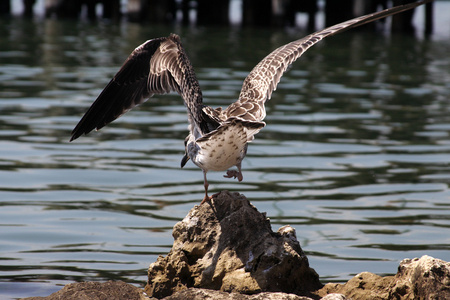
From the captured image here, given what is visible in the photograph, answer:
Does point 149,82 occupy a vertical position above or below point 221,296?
above

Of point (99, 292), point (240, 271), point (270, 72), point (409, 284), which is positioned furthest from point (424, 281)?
point (270, 72)

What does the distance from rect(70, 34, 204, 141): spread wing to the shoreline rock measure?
2.66 feet

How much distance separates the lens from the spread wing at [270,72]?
220 inches

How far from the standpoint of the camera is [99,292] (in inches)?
196

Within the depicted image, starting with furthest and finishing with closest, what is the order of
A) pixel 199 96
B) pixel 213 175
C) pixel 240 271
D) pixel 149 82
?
pixel 213 175 < pixel 149 82 < pixel 199 96 < pixel 240 271

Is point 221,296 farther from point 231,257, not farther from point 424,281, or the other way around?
point 424,281

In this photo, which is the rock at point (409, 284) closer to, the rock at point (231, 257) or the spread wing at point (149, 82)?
the rock at point (231, 257)

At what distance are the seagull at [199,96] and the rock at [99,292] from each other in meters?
0.87

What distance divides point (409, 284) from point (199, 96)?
6.80ft

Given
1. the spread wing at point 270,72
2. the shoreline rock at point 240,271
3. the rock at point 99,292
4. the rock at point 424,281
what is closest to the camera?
the rock at point 424,281

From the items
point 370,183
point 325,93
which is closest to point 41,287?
point 370,183

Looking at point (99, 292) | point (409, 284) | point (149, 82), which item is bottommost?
point (99, 292)

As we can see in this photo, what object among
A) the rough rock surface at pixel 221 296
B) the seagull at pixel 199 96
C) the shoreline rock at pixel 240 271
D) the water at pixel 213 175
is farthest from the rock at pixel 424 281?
the water at pixel 213 175

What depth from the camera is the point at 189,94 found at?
5.75 meters
